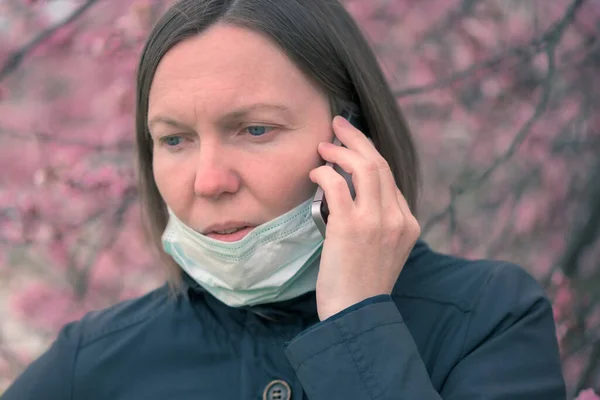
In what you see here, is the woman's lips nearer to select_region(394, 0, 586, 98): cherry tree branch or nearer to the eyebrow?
the eyebrow

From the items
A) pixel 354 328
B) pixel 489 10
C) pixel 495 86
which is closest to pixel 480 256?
pixel 495 86

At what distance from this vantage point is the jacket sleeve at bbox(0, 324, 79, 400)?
1935 millimetres

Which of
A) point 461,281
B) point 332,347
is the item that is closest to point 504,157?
point 461,281

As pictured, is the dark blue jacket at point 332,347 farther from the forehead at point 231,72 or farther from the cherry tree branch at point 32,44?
the cherry tree branch at point 32,44

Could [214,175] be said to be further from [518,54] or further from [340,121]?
[518,54]

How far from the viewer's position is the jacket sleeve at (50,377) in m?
1.93

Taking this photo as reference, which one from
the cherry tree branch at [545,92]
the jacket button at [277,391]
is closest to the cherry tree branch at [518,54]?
the cherry tree branch at [545,92]

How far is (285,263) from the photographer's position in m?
1.82

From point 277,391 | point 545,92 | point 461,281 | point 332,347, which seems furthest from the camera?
point 545,92

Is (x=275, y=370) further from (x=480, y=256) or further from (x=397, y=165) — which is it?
(x=480, y=256)

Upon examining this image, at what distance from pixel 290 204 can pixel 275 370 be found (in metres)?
0.42

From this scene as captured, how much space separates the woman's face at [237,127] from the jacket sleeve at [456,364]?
0.36 meters

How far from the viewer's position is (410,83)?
342cm

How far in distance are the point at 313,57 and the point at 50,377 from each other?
43.4 inches
